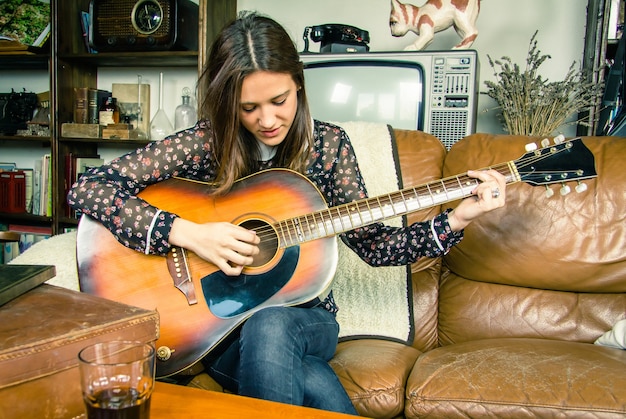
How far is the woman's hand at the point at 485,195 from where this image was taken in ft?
3.69

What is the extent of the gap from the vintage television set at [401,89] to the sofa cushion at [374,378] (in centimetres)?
107

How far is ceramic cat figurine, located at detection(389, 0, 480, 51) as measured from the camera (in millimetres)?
2174

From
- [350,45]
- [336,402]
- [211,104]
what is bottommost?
[336,402]

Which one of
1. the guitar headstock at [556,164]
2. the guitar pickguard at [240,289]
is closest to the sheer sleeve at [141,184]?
the guitar pickguard at [240,289]

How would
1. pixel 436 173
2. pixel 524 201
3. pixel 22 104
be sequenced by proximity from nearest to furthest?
pixel 524 201, pixel 436 173, pixel 22 104

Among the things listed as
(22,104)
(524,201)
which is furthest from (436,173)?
(22,104)

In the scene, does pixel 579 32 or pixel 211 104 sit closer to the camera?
pixel 211 104

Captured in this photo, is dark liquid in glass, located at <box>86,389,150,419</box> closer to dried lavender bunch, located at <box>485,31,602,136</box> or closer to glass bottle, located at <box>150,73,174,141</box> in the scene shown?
dried lavender bunch, located at <box>485,31,602,136</box>

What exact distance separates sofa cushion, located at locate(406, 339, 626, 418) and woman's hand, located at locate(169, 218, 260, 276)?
449mm

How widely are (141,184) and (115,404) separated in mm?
780

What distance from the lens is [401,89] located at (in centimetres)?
214

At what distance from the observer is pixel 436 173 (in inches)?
66.4

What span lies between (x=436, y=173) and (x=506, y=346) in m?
0.58

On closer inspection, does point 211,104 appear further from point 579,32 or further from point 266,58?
point 579,32
